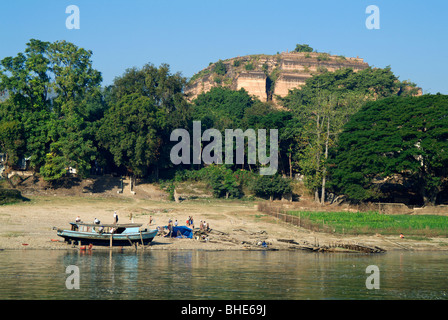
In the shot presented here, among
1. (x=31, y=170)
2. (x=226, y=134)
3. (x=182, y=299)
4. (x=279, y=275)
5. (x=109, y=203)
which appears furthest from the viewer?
(x=226, y=134)

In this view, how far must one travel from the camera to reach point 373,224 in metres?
43.3

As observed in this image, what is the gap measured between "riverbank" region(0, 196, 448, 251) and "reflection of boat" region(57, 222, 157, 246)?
743 mm

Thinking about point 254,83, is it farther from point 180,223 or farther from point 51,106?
point 180,223

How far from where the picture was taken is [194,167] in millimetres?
68500

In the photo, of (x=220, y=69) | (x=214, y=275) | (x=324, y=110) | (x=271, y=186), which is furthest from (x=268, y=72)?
(x=214, y=275)

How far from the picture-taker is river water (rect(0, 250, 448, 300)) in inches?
918

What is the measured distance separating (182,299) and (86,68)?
4413cm

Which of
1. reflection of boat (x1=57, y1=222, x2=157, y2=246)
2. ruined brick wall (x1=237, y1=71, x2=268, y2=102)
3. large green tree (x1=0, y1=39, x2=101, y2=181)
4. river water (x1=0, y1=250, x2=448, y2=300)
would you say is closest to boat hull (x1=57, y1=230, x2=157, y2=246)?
reflection of boat (x1=57, y1=222, x2=157, y2=246)

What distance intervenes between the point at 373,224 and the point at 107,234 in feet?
71.7

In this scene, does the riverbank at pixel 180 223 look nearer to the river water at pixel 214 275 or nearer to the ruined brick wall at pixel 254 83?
the river water at pixel 214 275

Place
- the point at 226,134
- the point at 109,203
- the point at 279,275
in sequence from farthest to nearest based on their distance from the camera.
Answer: the point at 226,134, the point at 109,203, the point at 279,275
